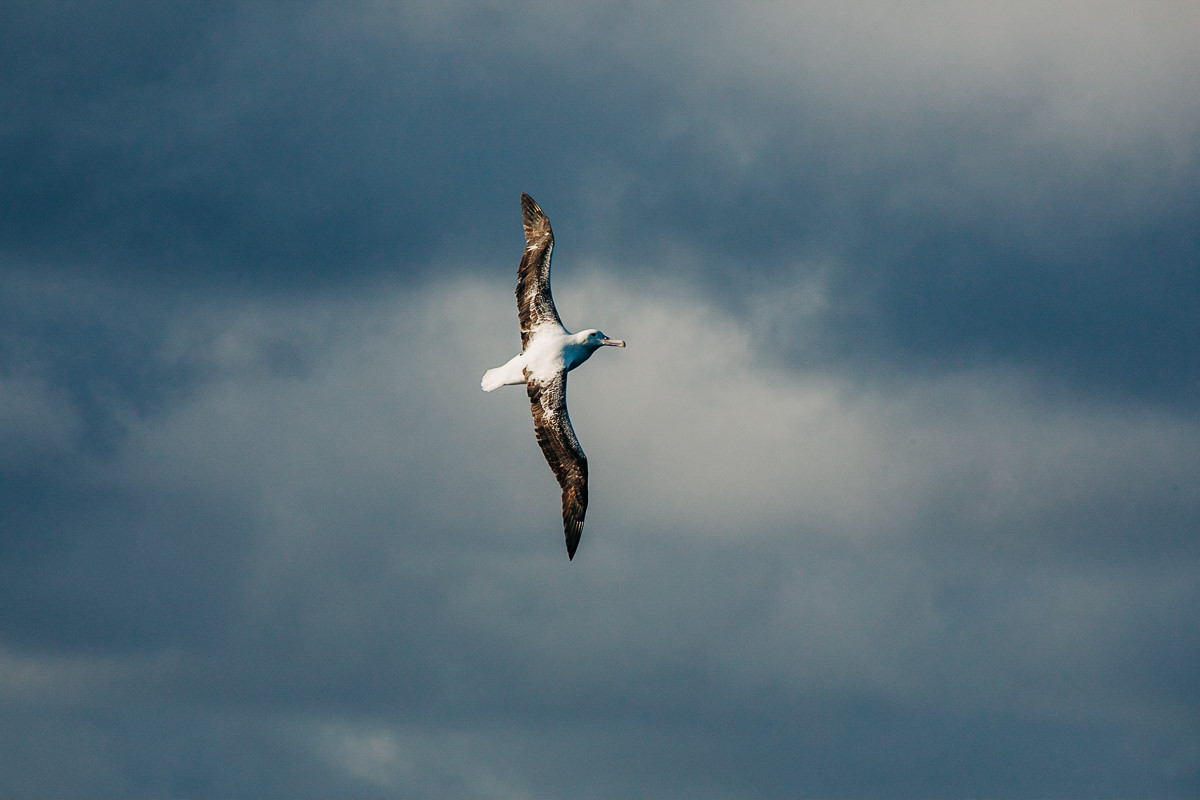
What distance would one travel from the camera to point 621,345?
70.9 m

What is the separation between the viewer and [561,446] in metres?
66.9

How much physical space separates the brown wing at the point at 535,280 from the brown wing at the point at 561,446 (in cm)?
392

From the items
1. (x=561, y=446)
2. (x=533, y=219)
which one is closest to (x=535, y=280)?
(x=533, y=219)

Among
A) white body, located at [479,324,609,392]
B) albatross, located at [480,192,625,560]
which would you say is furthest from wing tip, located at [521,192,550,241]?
white body, located at [479,324,609,392]

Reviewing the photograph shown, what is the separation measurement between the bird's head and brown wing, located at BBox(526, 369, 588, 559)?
2374 mm

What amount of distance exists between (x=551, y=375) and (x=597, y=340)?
3.65 metres

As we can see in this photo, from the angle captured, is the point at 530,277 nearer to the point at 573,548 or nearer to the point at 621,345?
the point at 621,345

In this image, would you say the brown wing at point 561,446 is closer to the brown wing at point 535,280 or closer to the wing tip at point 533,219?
the brown wing at point 535,280

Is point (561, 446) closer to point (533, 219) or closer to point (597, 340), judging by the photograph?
point (597, 340)

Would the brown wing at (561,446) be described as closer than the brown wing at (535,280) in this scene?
Yes

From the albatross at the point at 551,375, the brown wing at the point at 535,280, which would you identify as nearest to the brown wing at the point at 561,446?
the albatross at the point at 551,375

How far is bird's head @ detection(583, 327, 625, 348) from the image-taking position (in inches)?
2697

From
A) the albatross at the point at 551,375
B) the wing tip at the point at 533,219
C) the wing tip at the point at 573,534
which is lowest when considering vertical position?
the wing tip at the point at 573,534

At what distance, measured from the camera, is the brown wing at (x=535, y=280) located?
230ft
